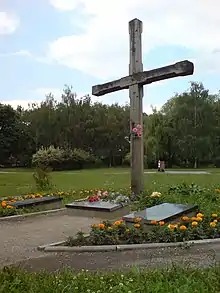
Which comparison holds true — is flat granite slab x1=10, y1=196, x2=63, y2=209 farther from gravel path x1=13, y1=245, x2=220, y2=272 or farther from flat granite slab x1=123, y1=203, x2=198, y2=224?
gravel path x1=13, y1=245, x2=220, y2=272

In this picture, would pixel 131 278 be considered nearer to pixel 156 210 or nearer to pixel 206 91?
pixel 156 210

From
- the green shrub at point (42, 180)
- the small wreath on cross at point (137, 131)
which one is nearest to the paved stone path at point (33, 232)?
the small wreath on cross at point (137, 131)

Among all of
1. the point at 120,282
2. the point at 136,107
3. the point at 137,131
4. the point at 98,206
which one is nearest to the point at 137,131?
the point at 137,131

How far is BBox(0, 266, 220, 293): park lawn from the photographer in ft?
11.1

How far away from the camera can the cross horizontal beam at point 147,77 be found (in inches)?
351

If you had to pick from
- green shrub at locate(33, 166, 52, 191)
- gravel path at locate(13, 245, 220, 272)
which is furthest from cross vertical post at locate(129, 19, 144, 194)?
green shrub at locate(33, 166, 52, 191)

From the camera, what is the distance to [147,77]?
32.5ft

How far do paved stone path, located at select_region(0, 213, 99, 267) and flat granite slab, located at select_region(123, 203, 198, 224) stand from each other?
1.08 metres

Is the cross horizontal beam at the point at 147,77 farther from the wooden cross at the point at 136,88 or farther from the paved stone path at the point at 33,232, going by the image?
the paved stone path at the point at 33,232

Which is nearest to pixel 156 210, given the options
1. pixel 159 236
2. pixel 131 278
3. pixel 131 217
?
pixel 131 217

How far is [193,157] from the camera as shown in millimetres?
47719

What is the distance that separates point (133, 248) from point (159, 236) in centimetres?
52

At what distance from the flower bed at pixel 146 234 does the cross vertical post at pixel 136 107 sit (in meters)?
3.86

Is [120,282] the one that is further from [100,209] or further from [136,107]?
[136,107]
